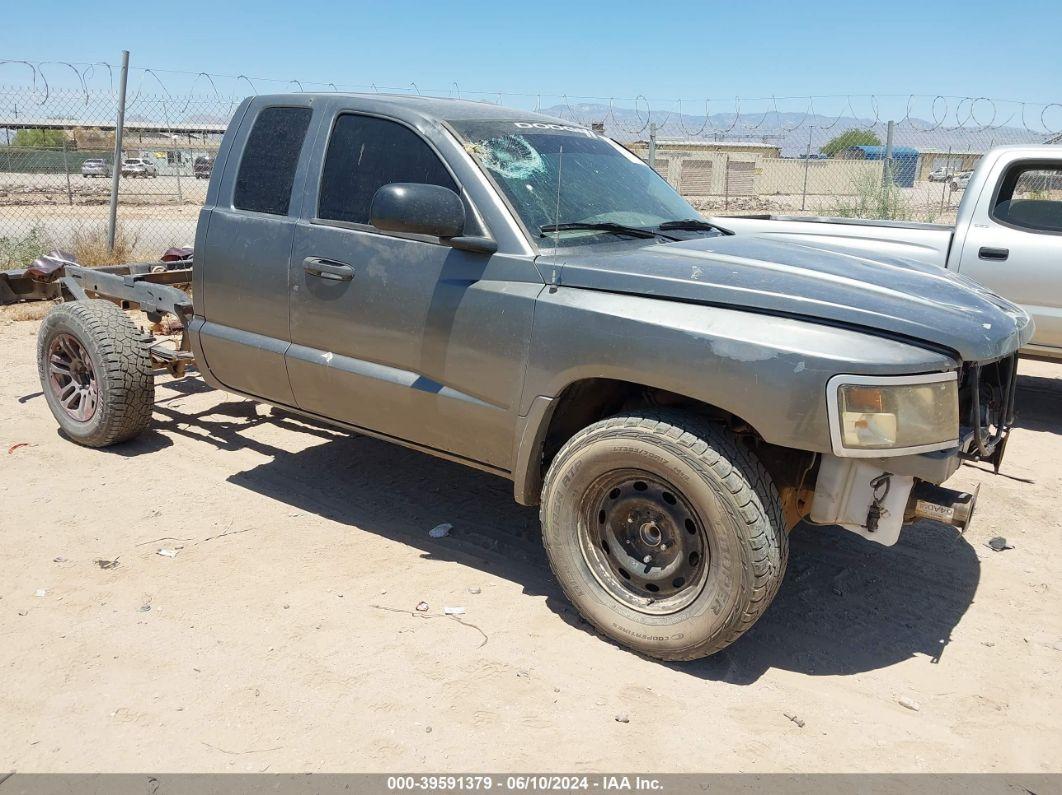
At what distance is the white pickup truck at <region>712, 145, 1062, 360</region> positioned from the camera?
21.2 ft

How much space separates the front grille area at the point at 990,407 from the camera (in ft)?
11.2

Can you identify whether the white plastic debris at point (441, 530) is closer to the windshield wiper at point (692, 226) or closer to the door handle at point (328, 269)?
the door handle at point (328, 269)

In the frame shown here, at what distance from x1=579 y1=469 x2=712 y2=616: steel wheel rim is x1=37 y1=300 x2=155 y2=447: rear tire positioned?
3270 millimetres

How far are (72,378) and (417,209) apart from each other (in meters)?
3.42

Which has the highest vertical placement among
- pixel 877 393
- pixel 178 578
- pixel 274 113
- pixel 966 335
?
pixel 274 113

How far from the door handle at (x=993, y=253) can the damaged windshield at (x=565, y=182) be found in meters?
3.23

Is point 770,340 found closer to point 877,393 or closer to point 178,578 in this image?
point 877,393

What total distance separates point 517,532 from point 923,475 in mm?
2121

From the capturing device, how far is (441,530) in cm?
455

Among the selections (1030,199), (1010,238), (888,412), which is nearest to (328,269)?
(888,412)

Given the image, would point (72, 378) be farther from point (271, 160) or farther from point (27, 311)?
point (27, 311)

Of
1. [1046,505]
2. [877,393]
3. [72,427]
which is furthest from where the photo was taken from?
[72,427]

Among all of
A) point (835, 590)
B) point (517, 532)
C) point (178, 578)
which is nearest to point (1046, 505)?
point (835, 590)

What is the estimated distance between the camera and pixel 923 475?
3.02 meters
